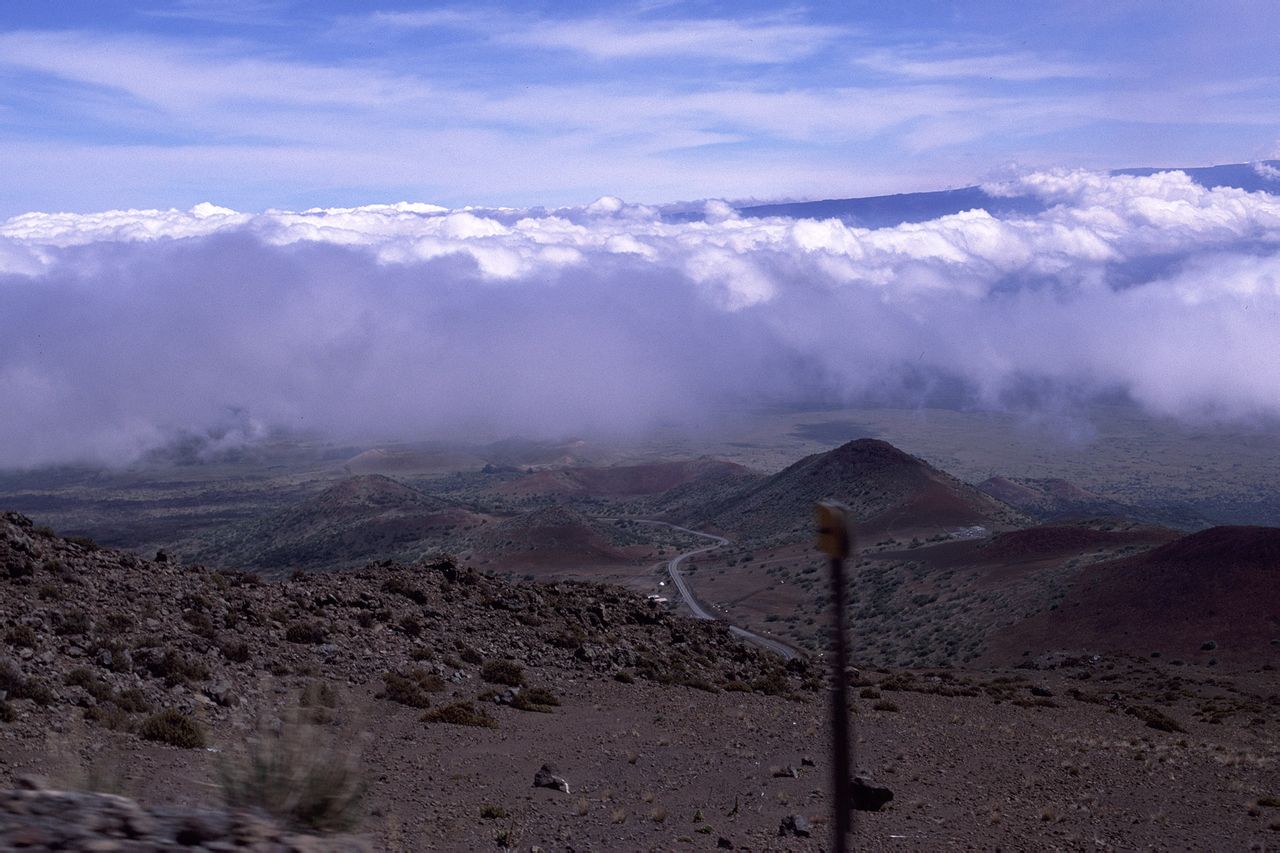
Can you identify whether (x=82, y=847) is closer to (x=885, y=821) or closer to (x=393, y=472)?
(x=885, y=821)

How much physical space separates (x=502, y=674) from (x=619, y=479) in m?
125

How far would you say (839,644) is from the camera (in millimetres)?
6379

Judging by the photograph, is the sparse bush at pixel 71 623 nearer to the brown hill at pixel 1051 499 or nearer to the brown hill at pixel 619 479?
the brown hill at pixel 1051 499

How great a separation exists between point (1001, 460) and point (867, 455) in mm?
89522

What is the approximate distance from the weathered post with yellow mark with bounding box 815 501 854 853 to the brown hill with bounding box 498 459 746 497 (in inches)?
4825

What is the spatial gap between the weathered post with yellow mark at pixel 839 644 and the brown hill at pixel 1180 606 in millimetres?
34497

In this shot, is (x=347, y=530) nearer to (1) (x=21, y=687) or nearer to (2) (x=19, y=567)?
(2) (x=19, y=567)

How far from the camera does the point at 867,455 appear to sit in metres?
88.4

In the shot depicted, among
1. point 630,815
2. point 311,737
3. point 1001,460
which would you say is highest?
point 311,737

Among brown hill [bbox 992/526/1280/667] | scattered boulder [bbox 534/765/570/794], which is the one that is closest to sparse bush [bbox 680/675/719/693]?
scattered boulder [bbox 534/765/570/794]

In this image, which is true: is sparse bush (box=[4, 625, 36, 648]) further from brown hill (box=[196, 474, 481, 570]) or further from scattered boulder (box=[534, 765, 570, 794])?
brown hill (box=[196, 474, 481, 570])

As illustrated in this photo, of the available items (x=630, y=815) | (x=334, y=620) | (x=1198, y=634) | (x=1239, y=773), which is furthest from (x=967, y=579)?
(x=630, y=815)

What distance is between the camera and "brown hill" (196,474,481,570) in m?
77.5

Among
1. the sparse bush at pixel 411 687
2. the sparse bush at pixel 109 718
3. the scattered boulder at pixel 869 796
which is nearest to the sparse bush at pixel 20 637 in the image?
the sparse bush at pixel 109 718
